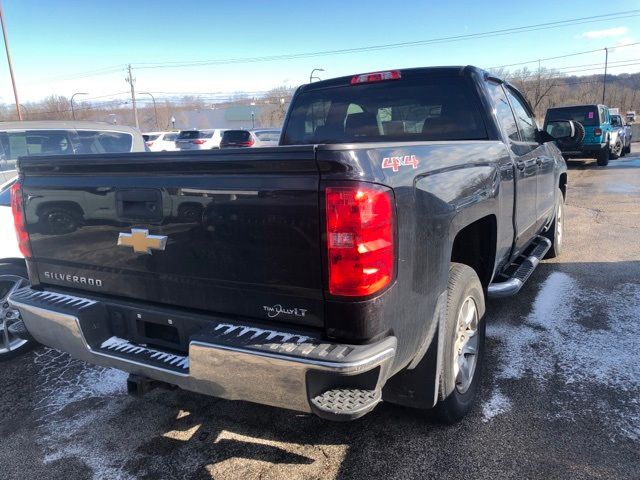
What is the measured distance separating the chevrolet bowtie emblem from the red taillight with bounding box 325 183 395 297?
894mm

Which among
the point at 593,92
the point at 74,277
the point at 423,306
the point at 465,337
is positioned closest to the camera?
the point at 423,306

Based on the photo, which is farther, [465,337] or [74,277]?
[465,337]

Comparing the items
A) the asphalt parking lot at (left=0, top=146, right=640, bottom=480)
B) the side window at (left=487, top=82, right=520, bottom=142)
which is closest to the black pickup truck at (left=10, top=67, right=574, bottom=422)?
the asphalt parking lot at (left=0, top=146, right=640, bottom=480)

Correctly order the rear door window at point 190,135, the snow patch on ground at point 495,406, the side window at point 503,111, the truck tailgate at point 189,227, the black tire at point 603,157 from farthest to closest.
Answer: the rear door window at point 190,135
the black tire at point 603,157
the side window at point 503,111
the snow patch on ground at point 495,406
the truck tailgate at point 189,227

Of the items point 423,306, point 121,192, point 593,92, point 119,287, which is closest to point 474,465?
point 423,306

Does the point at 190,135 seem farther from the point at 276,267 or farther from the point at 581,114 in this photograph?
the point at 276,267

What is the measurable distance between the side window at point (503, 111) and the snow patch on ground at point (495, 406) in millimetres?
1993

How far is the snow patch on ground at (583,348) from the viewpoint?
306 centimetres

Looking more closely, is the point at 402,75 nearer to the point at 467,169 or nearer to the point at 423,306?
the point at 467,169

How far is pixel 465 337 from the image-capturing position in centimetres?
300

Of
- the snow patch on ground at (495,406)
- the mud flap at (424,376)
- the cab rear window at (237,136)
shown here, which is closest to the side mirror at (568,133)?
the snow patch on ground at (495,406)

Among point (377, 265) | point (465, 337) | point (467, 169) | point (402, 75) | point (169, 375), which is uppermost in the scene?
point (402, 75)

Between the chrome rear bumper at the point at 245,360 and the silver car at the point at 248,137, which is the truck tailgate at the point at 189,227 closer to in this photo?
the chrome rear bumper at the point at 245,360

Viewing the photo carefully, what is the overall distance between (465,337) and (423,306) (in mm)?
874
